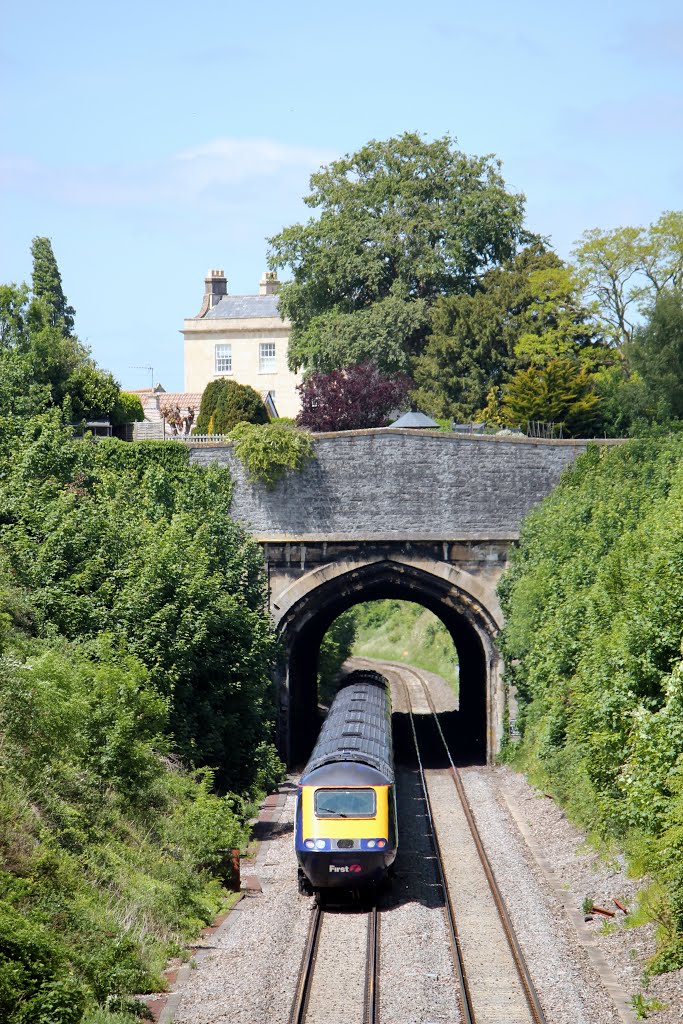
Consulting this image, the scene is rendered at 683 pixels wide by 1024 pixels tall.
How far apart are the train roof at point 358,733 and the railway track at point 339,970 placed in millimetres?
2428

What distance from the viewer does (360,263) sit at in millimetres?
50000

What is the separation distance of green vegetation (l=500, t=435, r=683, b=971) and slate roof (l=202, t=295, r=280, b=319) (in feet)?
119

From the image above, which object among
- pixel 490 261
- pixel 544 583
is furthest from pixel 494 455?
pixel 490 261

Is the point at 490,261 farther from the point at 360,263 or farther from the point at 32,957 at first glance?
the point at 32,957

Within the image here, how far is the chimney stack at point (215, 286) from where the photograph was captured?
6900cm

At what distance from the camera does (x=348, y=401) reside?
4469 centimetres

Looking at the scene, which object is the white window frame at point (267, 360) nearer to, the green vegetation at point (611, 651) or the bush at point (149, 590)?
the green vegetation at point (611, 651)

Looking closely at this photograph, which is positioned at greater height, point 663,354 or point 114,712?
point 663,354

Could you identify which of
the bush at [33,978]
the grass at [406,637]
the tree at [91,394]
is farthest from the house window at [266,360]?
the bush at [33,978]

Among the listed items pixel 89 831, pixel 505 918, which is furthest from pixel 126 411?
pixel 505 918

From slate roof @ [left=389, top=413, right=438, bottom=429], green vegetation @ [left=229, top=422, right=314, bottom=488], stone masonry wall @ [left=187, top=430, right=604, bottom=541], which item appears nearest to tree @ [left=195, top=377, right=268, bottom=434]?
slate roof @ [left=389, top=413, right=438, bottom=429]

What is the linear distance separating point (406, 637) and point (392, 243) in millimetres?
25382

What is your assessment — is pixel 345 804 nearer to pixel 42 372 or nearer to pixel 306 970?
pixel 306 970

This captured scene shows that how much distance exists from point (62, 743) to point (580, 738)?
9151mm
